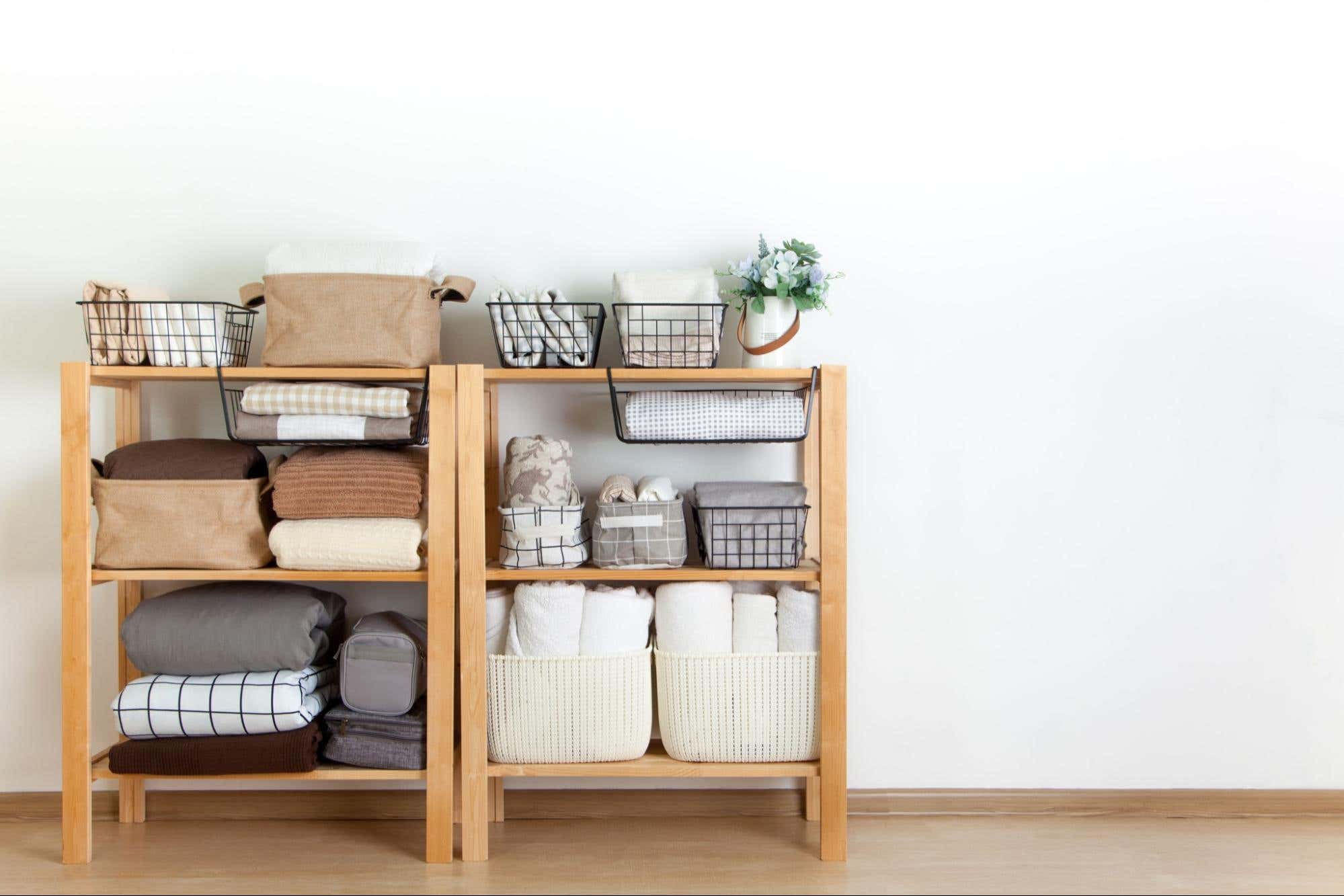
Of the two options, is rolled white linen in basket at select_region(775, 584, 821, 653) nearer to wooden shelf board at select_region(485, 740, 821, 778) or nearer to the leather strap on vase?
wooden shelf board at select_region(485, 740, 821, 778)

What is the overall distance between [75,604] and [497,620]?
0.88 m

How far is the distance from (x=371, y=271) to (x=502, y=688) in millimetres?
945

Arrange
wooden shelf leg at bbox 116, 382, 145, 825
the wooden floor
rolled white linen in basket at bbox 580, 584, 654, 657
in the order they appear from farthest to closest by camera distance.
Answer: wooden shelf leg at bbox 116, 382, 145, 825 < rolled white linen in basket at bbox 580, 584, 654, 657 < the wooden floor

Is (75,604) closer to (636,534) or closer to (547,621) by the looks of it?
(547,621)

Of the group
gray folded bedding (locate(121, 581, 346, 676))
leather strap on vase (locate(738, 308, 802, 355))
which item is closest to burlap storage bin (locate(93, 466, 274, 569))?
gray folded bedding (locate(121, 581, 346, 676))

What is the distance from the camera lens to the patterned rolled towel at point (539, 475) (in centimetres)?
209

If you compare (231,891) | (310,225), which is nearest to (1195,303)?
(310,225)

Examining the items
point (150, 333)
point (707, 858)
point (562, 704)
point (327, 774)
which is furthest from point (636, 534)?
point (150, 333)

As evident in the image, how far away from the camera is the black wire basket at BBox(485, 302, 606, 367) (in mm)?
2086

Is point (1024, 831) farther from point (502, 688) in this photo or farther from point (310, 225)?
point (310, 225)

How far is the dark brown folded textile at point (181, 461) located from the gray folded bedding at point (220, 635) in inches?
11.0

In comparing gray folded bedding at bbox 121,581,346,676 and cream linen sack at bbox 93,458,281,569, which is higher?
cream linen sack at bbox 93,458,281,569

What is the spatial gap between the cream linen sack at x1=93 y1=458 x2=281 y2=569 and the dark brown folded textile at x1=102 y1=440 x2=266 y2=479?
0.02 meters

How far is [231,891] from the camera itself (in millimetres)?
1976
